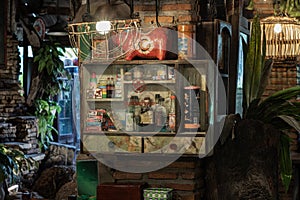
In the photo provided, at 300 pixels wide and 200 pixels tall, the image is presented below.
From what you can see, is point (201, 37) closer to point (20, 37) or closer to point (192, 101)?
point (192, 101)

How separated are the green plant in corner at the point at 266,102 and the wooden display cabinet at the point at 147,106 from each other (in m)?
0.49

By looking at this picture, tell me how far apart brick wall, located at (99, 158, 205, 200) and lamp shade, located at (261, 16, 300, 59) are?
1.84 metres

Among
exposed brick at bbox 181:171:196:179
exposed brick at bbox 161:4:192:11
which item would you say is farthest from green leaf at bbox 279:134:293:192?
exposed brick at bbox 161:4:192:11

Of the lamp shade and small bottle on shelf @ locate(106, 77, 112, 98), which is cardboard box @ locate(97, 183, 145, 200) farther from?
the lamp shade

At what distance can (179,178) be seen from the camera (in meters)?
5.06

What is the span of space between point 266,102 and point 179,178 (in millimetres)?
1028

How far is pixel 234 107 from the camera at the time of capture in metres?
5.96

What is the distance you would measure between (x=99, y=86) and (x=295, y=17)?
2.93 m

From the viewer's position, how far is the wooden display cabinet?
→ 191 inches

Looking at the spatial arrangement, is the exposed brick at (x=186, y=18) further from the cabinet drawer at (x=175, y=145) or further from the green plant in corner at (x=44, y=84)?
the green plant in corner at (x=44, y=84)

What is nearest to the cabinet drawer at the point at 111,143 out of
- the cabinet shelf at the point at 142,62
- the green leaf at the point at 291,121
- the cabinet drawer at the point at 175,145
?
the cabinet drawer at the point at 175,145

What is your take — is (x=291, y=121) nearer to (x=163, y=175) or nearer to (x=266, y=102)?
(x=266, y=102)

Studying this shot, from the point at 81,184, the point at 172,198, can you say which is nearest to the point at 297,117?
the point at 172,198

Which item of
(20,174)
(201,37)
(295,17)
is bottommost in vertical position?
(20,174)
